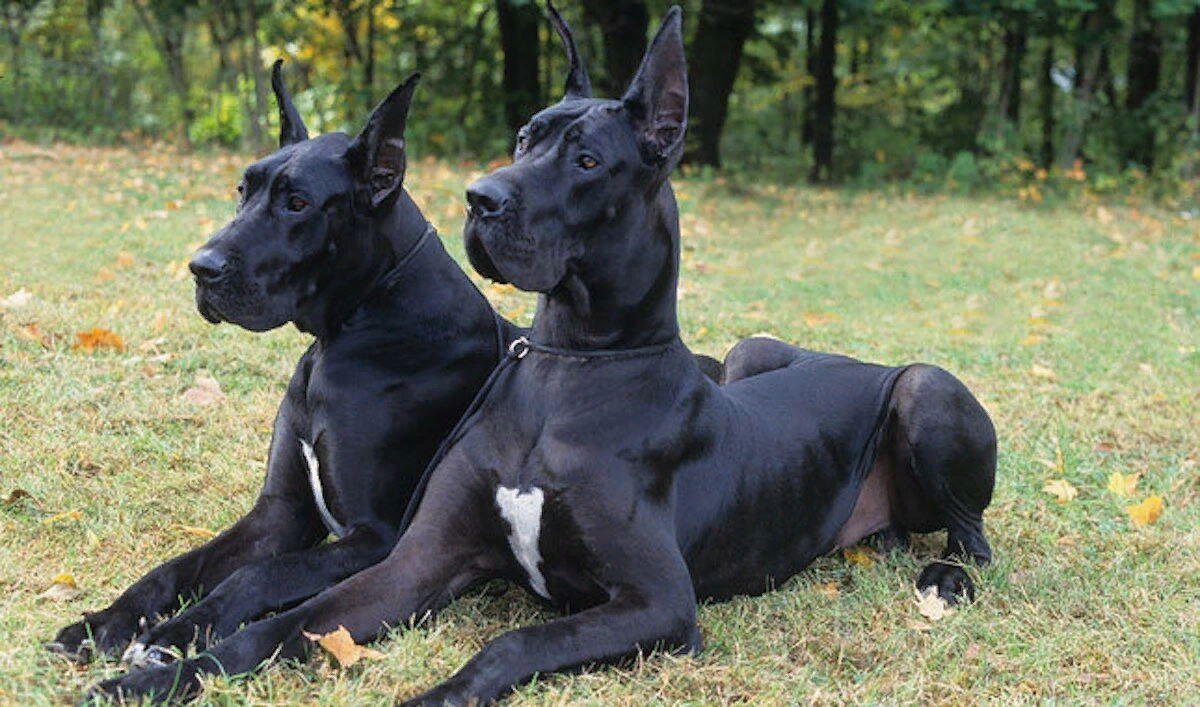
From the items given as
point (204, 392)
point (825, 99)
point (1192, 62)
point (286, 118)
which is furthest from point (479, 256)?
point (1192, 62)

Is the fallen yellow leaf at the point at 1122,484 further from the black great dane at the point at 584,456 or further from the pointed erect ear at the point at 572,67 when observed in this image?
the pointed erect ear at the point at 572,67

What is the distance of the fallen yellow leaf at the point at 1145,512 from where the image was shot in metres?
4.48

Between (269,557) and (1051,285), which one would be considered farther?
(1051,285)

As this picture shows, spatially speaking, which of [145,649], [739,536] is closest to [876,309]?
[739,536]

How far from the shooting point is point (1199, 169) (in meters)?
16.7

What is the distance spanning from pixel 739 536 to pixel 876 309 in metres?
5.81

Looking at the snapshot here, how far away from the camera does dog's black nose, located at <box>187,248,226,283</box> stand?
3.08m

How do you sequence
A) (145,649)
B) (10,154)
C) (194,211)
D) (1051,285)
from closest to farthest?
(145,649)
(1051,285)
(194,211)
(10,154)

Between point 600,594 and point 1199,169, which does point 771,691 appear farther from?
point 1199,169

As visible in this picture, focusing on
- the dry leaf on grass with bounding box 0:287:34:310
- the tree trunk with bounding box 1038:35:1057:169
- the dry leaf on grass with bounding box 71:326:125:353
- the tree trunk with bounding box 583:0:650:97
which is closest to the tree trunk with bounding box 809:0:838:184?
the tree trunk with bounding box 583:0:650:97

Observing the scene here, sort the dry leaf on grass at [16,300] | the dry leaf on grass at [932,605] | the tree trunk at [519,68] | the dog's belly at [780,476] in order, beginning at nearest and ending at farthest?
1. the dog's belly at [780,476]
2. the dry leaf on grass at [932,605]
3. the dry leaf on grass at [16,300]
4. the tree trunk at [519,68]

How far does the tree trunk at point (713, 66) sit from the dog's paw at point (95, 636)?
1450 cm

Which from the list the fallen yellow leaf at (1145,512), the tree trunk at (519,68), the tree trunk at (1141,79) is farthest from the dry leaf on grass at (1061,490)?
the tree trunk at (519,68)

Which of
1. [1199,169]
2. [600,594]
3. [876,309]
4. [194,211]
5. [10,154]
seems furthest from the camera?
[1199,169]
